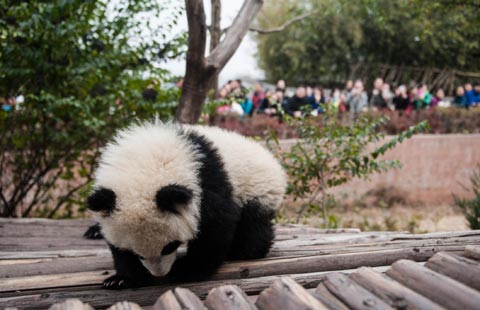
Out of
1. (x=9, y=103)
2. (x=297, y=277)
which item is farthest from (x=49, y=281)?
(x=9, y=103)

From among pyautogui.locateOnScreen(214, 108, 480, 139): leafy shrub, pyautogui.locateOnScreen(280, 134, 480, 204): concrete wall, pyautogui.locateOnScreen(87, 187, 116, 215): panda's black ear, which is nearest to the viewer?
pyautogui.locateOnScreen(87, 187, 116, 215): panda's black ear

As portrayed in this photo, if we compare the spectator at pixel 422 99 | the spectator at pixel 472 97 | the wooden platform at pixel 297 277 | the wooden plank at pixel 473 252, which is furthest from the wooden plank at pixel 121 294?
the spectator at pixel 472 97

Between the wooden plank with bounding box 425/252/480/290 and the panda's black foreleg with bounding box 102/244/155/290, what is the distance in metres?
1.49

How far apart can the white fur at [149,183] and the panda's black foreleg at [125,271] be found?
156 millimetres

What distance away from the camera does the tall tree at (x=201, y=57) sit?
4328mm

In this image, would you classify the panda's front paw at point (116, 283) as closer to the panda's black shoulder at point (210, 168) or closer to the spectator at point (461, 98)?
the panda's black shoulder at point (210, 168)

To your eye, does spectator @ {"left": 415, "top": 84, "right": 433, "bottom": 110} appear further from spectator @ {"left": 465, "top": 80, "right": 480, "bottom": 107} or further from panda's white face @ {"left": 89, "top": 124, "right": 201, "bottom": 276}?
panda's white face @ {"left": 89, "top": 124, "right": 201, "bottom": 276}

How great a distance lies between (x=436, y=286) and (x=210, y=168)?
1.25 m

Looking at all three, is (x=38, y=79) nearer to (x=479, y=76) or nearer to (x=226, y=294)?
A: (x=226, y=294)

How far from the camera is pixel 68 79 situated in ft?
18.2

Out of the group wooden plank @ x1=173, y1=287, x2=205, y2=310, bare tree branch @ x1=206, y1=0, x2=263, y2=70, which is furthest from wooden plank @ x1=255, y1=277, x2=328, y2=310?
bare tree branch @ x1=206, y1=0, x2=263, y2=70

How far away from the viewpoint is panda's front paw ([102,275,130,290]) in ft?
8.50

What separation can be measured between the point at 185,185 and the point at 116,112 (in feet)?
12.6

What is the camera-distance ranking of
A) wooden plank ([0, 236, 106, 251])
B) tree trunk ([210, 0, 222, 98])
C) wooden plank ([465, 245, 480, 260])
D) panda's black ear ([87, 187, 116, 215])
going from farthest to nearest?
tree trunk ([210, 0, 222, 98]) < wooden plank ([0, 236, 106, 251]) < panda's black ear ([87, 187, 116, 215]) < wooden plank ([465, 245, 480, 260])
